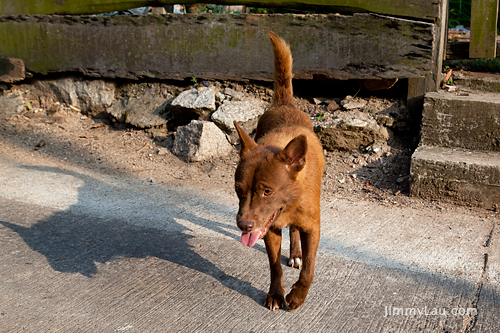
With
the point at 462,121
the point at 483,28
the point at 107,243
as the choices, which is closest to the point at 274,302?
the point at 107,243

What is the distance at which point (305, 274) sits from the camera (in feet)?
Result: 9.38

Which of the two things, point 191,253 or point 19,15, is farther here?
point 19,15

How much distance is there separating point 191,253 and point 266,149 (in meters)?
1.38

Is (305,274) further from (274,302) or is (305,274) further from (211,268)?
(211,268)

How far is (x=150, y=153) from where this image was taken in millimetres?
6000

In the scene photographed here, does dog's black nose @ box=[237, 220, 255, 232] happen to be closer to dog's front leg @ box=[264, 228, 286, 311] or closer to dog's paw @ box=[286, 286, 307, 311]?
dog's front leg @ box=[264, 228, 286, 311]

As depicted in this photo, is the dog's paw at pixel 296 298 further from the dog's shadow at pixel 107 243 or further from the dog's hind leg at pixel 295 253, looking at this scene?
the dog's hind leg at pixel 295 253

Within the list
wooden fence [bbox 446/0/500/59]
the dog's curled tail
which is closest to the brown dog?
the dog's curled tail

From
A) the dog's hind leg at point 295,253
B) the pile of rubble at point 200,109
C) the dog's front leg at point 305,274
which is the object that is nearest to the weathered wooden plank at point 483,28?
the pile of rubble at point 200,109

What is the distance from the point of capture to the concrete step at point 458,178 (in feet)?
14.3

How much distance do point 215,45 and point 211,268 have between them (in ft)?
12.3

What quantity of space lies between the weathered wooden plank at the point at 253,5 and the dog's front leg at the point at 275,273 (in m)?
3.78

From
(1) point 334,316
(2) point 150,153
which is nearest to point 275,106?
(1) point 334,316

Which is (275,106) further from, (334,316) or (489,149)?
(489,149)
